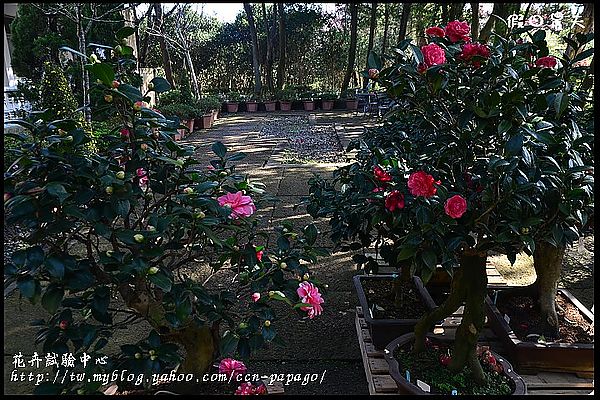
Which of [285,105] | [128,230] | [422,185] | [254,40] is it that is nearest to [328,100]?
[285,105]

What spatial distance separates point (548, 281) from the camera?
81.2 inches

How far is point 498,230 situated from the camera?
1416mm

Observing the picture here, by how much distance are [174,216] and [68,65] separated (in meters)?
7.59

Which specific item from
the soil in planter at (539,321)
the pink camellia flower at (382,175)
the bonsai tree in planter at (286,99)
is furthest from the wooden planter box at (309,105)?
the pink camellia flower at (382,175)

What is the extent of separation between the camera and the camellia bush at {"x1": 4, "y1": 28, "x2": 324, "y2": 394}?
3.52 feet

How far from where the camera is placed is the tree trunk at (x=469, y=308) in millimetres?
1559

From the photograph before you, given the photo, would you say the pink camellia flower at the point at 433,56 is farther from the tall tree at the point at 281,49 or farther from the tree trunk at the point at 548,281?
the tall tree at the point at 281,49

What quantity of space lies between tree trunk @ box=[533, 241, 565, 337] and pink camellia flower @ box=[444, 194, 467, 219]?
1003 millimetres

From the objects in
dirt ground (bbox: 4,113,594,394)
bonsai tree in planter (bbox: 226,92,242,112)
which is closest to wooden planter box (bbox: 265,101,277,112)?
bonsai tree in planter (bbox: 226,92,242,112)

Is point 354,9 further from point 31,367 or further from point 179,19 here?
point 31,367

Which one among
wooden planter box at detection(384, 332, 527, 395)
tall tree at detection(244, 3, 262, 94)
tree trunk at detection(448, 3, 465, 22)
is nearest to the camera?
wooden planter box at detection(384, 332, 527, 395)

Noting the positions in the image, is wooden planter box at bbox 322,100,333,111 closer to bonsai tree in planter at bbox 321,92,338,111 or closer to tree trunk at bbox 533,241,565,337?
bonsai tree in planter at bbox 321,92,338,111

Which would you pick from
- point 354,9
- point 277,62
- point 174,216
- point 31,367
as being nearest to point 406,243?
point 174,216

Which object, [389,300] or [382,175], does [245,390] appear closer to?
[382,175]
